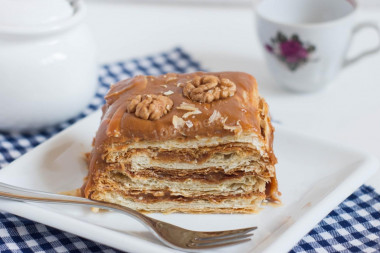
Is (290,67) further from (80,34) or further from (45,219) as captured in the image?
(45,219)

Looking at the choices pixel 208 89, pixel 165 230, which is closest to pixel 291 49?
pixel 208 89

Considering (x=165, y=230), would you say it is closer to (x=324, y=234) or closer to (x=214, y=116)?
(x=214, y=116)

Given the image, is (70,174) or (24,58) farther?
(24,58)

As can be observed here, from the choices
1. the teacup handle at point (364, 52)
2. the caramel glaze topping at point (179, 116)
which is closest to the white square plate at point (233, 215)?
the caramel glaze topping at point (179, 116)

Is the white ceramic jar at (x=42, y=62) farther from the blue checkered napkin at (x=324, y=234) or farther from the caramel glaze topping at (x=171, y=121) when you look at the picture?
the blue checkered napkin at (x=324, y=234)

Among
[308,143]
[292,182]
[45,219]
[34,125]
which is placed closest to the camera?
[45,219]

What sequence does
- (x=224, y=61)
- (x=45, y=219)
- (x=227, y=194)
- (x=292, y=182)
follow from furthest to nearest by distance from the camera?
(x=224, y=61) < (x=292, y=182) < (x=227, y=194) < (x=45, y=219)

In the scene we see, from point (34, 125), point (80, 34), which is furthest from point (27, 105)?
point (80, 34)
